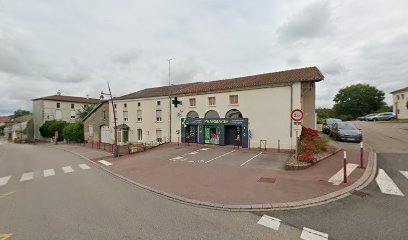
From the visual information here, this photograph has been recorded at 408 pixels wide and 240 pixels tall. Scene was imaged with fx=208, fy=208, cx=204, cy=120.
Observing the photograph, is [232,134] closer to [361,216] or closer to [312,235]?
[361,216]

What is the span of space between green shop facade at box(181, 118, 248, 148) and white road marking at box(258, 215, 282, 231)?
13.1m

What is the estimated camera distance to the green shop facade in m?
18.6

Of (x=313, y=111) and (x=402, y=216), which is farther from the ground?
(x=313, y=111)

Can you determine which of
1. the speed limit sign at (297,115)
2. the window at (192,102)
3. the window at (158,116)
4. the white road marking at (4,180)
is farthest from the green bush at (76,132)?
the speed limit sign at (297,115)

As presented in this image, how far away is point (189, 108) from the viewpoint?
2177 cm

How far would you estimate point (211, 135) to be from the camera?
20406 mm

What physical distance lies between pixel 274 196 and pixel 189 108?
16.1 metres

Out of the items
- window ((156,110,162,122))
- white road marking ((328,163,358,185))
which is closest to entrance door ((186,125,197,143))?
window ((156,110,162,122))

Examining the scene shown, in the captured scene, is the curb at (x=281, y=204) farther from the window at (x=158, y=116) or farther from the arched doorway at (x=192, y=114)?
the window at (x=158, y=116)

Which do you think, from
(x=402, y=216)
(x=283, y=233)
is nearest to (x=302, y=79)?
(x=402, y=216)

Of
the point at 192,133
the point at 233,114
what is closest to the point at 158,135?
the point at 192,133

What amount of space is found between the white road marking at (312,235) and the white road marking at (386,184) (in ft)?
12.7

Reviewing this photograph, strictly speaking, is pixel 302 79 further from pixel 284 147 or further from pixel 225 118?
pixel 225 118

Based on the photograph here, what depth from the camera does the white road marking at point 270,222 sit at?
186 inches
